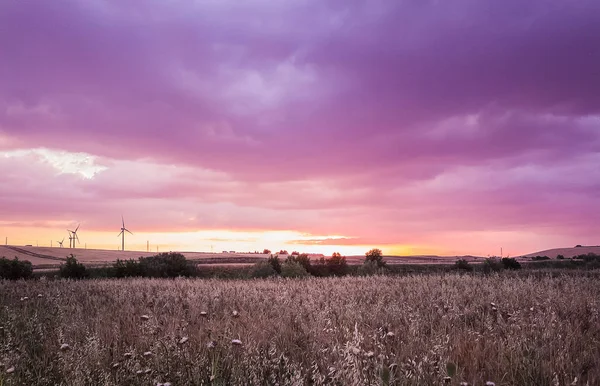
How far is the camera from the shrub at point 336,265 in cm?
4770

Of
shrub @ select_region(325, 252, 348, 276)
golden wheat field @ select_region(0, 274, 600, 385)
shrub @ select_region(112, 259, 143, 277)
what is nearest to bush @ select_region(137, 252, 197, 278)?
shrub @ select_region(112, 259, 143, 277)

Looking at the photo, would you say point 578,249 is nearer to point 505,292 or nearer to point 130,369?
point 505,292

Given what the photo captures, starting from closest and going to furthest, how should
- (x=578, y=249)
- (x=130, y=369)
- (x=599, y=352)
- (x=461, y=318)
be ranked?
(x=130, y=369), (x=599, y=352), (x=461, y=318), (x=578, y=249)

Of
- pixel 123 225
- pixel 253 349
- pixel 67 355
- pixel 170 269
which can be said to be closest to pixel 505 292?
pixel 253 349

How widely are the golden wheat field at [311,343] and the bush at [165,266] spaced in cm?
2619

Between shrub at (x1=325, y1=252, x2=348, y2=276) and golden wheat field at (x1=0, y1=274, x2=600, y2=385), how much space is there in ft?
118

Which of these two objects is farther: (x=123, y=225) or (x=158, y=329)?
(x=123, y=225)

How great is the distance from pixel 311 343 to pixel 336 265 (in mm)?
41888

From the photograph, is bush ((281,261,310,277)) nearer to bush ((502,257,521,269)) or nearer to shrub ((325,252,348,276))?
shrub ((325,252,348,276))

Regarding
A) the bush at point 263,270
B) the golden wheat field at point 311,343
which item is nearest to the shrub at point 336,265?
the bush at point 263,270

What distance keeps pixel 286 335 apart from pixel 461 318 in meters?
4.08

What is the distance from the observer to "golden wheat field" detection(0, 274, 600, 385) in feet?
17.3

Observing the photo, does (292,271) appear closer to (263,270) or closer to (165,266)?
(263,270)

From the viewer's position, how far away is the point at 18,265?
39969 mm
